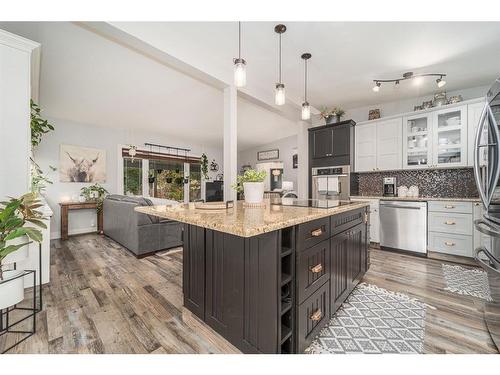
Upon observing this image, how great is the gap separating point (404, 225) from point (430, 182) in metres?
0.97

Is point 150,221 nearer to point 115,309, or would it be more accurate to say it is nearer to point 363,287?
point 115,309

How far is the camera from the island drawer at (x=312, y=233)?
1245mm

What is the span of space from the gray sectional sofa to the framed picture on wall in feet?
15.2

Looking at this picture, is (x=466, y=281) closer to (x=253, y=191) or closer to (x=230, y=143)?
(x=253, y=191)

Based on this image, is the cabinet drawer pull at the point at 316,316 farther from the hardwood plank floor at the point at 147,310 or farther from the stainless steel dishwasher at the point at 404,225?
the stainless steel dishwasher at the point at 404,225

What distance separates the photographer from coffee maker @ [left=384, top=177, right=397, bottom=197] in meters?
3.83

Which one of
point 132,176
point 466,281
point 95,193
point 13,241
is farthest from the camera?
point 132,176

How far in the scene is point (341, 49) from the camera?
8.10 ft

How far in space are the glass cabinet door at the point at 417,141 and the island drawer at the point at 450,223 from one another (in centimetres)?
83

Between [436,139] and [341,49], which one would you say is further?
[436,139]

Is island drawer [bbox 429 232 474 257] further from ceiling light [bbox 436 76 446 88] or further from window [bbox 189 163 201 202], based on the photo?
window [bbox 189 163 201 202]

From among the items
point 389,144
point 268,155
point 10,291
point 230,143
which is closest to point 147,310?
point 10,291
